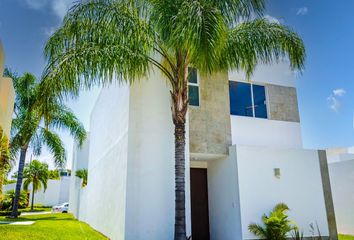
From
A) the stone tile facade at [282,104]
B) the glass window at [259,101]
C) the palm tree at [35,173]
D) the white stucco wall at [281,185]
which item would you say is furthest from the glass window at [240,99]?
the palm tree at [35,173]

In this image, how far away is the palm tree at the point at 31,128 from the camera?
18.9 metres

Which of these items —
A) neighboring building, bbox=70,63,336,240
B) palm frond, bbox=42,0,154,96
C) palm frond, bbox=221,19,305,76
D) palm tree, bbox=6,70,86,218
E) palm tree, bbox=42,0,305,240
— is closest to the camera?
palm tree, bbox=42,0,305,240

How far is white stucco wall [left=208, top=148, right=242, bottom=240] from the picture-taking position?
10295mm

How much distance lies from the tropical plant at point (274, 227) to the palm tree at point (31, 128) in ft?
45.7

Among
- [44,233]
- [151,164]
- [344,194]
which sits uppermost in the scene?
[151,164]

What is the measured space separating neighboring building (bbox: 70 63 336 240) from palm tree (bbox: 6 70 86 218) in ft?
27.1

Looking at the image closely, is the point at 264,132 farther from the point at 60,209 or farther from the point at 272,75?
the point at 60,209

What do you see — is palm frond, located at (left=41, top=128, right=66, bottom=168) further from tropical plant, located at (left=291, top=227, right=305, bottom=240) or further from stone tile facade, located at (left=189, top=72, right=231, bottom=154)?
tropical plant, located at (left=291, top=227, right=305, bottom=240)

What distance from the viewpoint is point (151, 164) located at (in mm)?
9859

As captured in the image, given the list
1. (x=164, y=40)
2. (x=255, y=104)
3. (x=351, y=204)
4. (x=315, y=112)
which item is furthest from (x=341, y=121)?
(x=164, y=40)

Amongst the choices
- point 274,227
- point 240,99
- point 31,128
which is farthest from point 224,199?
point 31,128

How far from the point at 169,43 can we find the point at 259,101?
19.4 feet

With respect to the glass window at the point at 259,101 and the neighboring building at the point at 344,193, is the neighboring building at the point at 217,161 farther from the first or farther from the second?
the neighboring building at the point at 344,193

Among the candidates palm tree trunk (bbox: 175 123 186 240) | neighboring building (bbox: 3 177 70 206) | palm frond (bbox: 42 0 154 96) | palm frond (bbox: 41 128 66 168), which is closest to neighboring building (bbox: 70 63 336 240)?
palm tree trunk (bbox: 175 123 186 240)
